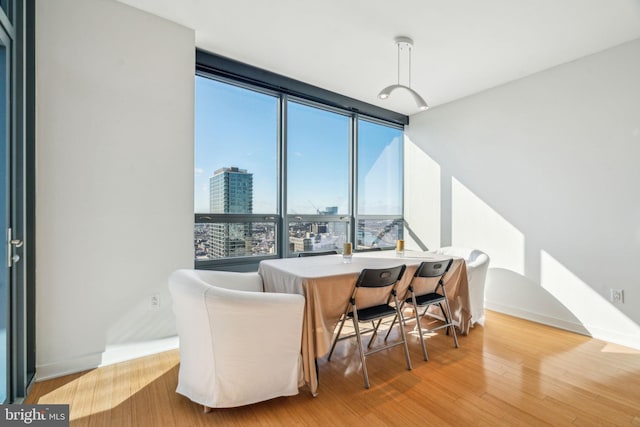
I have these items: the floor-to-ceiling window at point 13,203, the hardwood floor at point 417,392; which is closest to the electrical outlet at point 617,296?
the hardwood floor at point 417,392

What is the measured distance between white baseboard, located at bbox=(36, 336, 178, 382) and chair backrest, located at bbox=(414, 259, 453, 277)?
2.36 meters

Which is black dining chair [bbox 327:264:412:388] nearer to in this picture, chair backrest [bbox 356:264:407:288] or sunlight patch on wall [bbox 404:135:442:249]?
chair backrest [bbox 356:264:407:288]

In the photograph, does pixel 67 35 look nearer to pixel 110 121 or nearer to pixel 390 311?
pixel 110 121

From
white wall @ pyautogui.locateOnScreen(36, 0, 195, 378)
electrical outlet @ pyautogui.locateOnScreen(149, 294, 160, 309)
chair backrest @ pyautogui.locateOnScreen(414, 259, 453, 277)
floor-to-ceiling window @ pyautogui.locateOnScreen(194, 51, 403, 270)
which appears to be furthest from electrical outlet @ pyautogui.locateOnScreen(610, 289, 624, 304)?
electrical outlet @ pyautogui.locateOnScreen(149, 294, 160, 309)

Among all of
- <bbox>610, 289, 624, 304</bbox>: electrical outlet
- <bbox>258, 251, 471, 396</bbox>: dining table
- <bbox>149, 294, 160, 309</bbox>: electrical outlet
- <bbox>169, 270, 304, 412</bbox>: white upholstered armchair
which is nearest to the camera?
<bbox>169, 270, 304, 412</bbox>: white upholstered armchair

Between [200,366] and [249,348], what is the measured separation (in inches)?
13.5

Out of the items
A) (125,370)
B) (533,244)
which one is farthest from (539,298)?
(125,370)

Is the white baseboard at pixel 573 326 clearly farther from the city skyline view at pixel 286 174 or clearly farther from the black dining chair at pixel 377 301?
the black dining chair at pixel 377 301

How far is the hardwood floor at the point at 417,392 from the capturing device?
200cm

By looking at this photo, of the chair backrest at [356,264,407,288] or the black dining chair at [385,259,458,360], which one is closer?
the chair backrest at [356,264,407,288]

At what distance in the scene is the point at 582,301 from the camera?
139 inches

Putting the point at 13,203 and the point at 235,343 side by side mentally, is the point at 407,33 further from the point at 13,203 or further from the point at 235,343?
the point at 13,203

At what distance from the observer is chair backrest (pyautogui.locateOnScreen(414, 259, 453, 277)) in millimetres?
2844

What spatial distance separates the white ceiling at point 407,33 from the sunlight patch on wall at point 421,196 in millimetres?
1560
